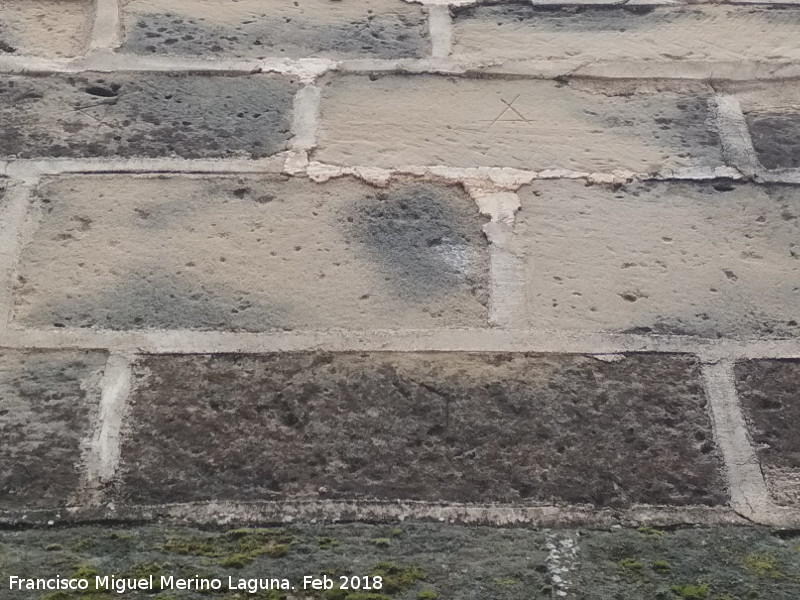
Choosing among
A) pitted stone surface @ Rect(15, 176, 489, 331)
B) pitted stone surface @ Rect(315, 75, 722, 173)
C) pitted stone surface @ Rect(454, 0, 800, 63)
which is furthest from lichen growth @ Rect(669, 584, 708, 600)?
pitted stone surface @ Rect(454, 0, 800, 63)

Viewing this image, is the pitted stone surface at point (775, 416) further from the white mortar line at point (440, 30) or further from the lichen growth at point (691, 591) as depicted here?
the white mortar line at point (440, 30)

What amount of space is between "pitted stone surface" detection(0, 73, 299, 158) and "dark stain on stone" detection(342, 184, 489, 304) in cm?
27

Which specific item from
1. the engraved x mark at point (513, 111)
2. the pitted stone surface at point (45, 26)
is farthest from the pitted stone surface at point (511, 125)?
the pitted stone surface at point (45, 26)

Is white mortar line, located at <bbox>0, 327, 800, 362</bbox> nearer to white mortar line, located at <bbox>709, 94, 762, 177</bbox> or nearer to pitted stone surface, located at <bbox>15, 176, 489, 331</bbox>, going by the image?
pitted stone surface, located at <bbox>15, 176, 489, 331</bbox>

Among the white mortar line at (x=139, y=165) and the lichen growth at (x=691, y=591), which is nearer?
the lichen growth at (x=691, y=591)

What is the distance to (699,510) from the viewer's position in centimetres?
151

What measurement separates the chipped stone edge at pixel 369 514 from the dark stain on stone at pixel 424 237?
1.49ft

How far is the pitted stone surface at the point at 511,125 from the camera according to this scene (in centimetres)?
213

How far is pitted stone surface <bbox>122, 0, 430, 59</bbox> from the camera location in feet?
7.85

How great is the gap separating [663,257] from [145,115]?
42.0 inches

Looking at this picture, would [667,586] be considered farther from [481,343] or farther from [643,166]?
[643,166]

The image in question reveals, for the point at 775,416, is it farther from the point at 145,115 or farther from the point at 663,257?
the point at 145,115

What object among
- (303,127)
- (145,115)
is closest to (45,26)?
(145,115)

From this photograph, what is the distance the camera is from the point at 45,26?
8.00 ft
